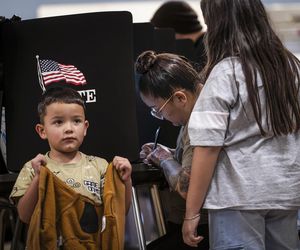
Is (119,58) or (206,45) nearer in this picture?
(206,45)

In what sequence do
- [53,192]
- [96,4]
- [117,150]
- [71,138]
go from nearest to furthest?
[53,192] → [71,138] → [117,150] → [96,4]

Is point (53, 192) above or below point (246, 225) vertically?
above

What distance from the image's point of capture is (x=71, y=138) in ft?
6.09

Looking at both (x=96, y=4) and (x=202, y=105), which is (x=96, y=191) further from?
(x=96, y=4)

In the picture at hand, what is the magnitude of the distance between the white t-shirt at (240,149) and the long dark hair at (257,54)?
0.02m

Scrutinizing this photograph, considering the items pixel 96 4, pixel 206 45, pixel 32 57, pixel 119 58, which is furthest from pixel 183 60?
pixel 96 4

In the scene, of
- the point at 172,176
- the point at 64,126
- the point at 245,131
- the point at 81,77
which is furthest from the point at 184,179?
the point at 81,77

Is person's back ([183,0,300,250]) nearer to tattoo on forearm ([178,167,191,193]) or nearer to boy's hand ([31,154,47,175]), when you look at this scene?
tattoo on forearm ([178,167,191,193])

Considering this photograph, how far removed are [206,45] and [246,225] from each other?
0.52 m

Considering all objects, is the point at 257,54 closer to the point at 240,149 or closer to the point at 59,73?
the point at 240,149

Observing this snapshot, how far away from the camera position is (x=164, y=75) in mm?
2111

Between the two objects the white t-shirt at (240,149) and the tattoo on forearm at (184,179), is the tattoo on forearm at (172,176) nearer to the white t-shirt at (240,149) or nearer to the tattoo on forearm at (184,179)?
the tattoo on forearm at (184,179)

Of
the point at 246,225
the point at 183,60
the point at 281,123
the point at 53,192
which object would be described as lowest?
the point at 246,225

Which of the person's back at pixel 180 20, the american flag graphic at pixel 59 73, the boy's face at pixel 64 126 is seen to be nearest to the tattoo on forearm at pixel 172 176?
the boy's face at pixel 64 126
